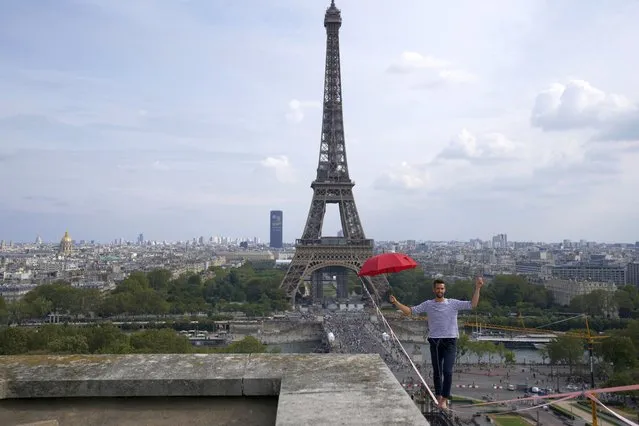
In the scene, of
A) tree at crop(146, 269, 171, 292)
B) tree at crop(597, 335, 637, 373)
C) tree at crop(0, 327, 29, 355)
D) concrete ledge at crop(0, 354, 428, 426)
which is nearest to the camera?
concrete ledge at crop(0, 354, 428, 426)

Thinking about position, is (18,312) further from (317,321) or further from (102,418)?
(102,418)

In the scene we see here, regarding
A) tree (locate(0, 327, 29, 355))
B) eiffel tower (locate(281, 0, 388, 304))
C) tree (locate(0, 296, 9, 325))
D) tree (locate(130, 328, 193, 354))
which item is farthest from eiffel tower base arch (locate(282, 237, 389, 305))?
tree (locate(0, 327, 29, 355))

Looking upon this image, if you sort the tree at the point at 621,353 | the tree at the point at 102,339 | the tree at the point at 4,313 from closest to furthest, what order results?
the tree at the point at 102,339
the tree at the point at 621,353
the tree at the point at 4,313

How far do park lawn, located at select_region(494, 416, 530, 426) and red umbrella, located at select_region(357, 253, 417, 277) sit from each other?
716 inches

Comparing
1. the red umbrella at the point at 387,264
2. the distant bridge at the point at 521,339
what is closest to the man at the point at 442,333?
the red umbrella at the point at 387,264

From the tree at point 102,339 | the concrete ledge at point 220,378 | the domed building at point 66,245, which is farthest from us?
the domed building at point 66,245

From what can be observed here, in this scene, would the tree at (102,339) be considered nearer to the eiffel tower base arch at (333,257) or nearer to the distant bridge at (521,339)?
the eiffel tower base arch at (333,257)

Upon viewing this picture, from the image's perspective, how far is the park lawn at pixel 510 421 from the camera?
75.6ft

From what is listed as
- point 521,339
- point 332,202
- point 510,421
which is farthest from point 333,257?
point 510,421

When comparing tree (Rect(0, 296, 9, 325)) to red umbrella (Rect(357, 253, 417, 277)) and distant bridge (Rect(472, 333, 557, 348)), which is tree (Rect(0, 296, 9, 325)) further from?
red umbrella (Rect(357, 253, 417, 277))

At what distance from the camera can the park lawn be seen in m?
23.0

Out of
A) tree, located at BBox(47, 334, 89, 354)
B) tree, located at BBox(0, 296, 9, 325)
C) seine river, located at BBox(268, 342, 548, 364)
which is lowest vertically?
seine river, located at BBox(268, 342, 548, 364)

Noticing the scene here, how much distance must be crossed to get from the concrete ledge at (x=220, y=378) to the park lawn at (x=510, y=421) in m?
21.6

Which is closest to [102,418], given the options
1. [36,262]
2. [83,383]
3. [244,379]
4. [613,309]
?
[83,383]
